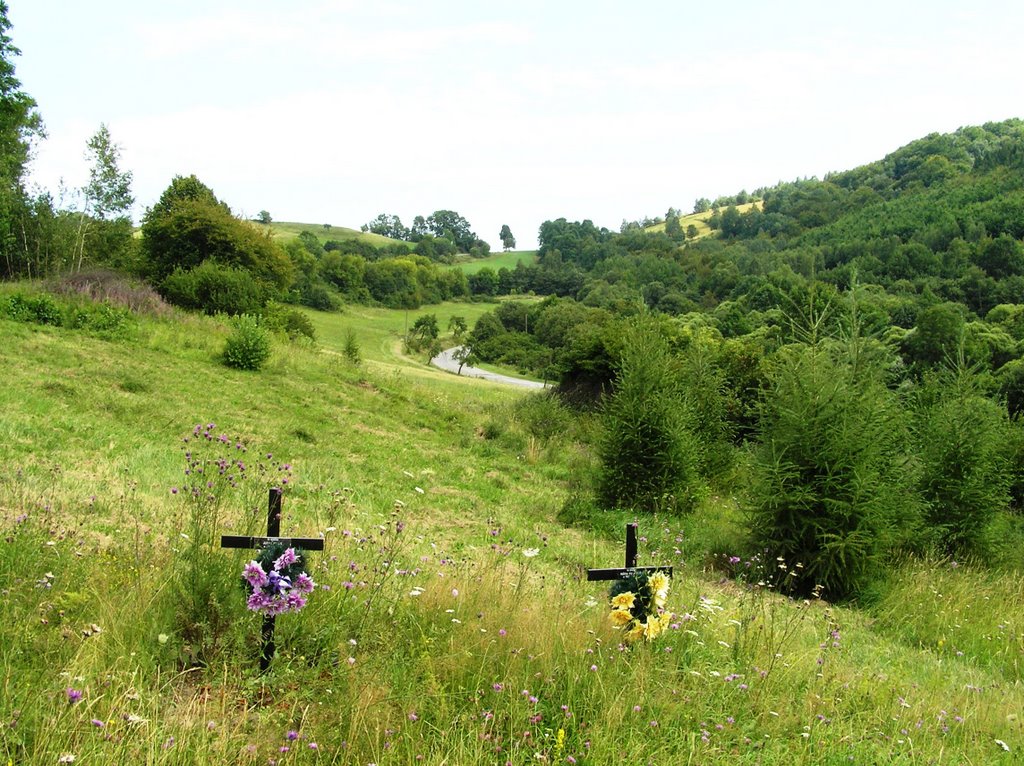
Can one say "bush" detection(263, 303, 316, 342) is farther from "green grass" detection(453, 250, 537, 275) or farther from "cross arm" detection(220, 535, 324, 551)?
"green grass" detection(453, 250, 537, 275)

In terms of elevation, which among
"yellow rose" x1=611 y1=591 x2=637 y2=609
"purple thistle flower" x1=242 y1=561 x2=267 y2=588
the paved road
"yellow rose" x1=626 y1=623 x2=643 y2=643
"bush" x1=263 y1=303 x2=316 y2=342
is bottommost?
the paved road

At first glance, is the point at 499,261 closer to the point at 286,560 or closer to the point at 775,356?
the point at 775,356

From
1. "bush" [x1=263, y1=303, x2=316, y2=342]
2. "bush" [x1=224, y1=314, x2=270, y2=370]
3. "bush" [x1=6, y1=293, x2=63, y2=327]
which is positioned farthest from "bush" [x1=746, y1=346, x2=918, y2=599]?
"bush" [x1=263, y1=303, x2=316, y2=342]

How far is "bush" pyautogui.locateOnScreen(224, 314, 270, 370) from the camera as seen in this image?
726 inches

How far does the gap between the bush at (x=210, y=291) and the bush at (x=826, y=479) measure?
20.5 m

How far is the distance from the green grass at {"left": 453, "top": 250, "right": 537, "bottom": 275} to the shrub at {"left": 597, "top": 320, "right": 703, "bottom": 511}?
11188 centimetres

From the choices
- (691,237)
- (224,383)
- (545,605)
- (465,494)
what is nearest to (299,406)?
(224,383)

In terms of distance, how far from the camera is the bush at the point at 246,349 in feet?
60.5

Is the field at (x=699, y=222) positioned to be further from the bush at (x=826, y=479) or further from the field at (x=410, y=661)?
the field at (x=410, y=661)

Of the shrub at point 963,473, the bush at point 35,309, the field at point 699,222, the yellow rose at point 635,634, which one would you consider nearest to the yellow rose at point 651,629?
the yellow rose at point 635,634

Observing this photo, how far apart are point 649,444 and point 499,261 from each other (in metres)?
131

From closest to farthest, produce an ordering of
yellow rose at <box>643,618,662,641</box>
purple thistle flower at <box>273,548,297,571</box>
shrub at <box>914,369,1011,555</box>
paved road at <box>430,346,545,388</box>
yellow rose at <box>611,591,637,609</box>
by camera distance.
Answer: purple thistle flower at <box>273,548,297,571</box> → yellow rose at <box>643,618,662,641</box> → yellow rose at <box>611,591,637,609</box> → shrub at <box>914,369,1011,555</box> → paved road at <box>430,346,545,388</box>

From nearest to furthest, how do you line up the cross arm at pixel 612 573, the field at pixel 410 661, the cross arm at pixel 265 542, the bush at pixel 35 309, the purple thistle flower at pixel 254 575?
the field at pixel 410 661 < the purple thistle flower at pixel 254 575 < the cross arm at pixel 265 542 < the cross arm at pixel 612 573 < the bush at pixel 35 309

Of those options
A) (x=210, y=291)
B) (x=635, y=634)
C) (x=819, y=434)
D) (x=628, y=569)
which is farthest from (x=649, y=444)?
(x=210, y=291)
